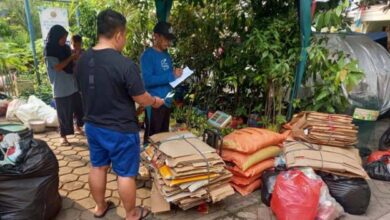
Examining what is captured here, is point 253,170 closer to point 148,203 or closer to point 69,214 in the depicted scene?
point 148,203

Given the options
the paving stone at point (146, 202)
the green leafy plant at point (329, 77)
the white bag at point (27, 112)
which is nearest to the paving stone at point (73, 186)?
the paving stone at point (146, 202)

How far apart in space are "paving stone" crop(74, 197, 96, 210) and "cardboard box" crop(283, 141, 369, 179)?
189cm

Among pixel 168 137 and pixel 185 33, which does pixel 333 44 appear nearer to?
pixel 185 33

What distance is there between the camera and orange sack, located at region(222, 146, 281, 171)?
2906 millimetres

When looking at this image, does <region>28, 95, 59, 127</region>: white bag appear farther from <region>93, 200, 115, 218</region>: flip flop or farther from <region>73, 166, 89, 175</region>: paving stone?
<region>93, 200, 115, 218</region>: flip flop

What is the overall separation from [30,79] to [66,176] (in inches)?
161

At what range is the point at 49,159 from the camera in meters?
2.44

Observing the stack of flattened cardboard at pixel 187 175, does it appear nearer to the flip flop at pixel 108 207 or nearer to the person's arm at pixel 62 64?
the flip flop at pixel 108 207

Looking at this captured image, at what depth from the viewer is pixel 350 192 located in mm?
2613

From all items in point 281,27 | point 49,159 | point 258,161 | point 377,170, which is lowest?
point 377,170

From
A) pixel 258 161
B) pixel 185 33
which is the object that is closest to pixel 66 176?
pixel 258 161

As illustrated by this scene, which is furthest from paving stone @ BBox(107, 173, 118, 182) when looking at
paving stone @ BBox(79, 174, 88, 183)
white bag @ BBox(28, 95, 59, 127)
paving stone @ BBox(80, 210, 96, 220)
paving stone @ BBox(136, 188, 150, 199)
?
white bag @ BBox(28, 95, 59, 127)

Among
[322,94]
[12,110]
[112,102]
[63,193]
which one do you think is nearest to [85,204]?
[63,193]

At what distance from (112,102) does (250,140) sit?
1.49 metres
